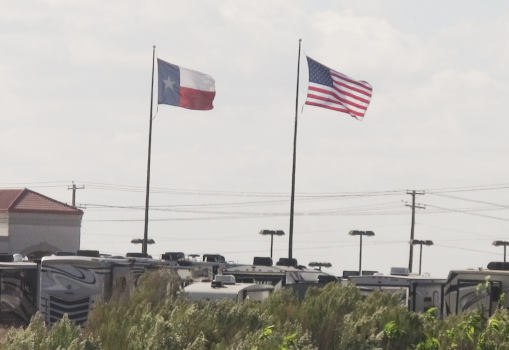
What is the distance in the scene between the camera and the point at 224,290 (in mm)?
32562

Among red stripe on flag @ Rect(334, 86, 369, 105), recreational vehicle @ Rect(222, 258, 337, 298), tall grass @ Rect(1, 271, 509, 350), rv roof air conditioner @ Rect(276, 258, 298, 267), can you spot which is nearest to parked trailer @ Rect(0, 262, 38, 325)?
recreational vehicle @ Rect(222, 258, 337, 298)

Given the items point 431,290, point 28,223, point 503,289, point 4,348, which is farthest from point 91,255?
point 28,223

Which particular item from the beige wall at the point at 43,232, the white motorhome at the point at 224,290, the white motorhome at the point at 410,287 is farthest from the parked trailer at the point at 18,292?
the beige wall at the point at 43,232

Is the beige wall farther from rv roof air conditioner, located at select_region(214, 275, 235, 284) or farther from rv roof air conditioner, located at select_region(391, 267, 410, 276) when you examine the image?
rv roof air conditioner, located at select_region(214, 275, 235, 284)

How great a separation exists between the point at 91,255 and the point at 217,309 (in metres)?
17.7

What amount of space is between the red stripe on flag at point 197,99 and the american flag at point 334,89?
6813mm

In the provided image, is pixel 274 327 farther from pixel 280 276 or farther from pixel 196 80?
pixel 196 80

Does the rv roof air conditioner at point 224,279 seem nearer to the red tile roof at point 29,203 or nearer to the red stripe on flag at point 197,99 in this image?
the red stripe on flag at point 197,99

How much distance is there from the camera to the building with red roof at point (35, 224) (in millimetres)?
82562

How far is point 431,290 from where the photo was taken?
3772 centimetres

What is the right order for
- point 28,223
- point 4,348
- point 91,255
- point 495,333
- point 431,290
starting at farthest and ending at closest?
point 28,223 < point 91,255 < point 431,290 < point 495,333 < point 4,348

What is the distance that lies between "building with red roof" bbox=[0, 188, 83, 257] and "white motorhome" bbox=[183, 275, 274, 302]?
49.7m

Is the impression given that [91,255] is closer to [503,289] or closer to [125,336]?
[503,289]

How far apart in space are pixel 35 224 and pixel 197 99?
30.7m
